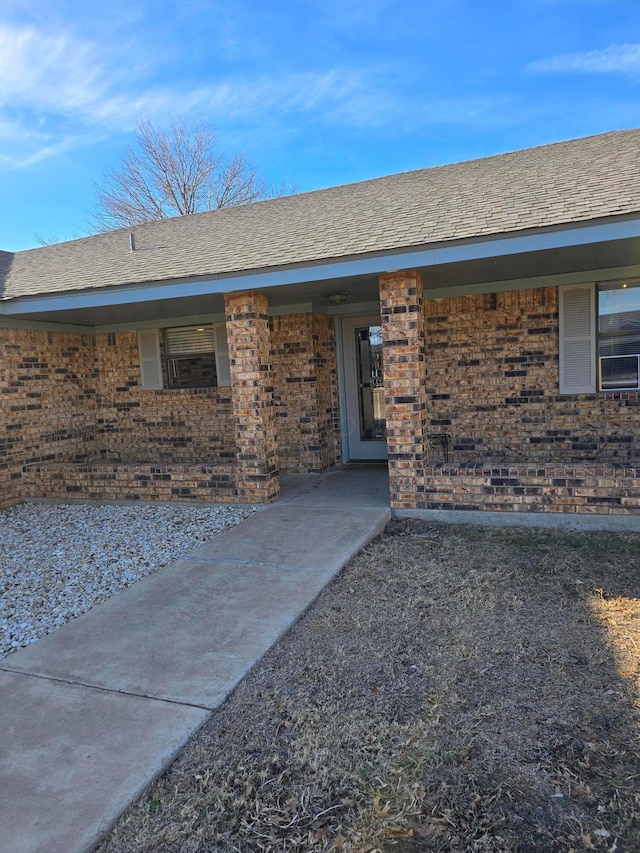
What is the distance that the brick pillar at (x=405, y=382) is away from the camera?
5566 mm

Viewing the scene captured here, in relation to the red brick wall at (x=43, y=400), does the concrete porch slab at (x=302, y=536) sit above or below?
below

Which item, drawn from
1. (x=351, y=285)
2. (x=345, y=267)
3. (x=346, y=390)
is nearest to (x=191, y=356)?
(x=346, y=390)

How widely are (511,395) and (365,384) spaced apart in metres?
2.28

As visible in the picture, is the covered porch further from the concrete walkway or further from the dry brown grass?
the dry brown grass

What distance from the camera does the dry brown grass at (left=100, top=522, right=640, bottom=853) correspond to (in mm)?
1961

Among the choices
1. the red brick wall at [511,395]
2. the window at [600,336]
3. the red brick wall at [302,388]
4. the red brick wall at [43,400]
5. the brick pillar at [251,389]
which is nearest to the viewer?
the brick pillar at [251,389]

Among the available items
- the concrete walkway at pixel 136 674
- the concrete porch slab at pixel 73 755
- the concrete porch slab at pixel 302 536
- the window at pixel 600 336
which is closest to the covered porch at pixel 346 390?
the window at pixel 600 336

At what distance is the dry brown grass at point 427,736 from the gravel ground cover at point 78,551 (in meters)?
1.74

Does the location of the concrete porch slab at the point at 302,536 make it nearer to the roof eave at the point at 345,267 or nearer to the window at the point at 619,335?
the roof eave at the point at 345,267

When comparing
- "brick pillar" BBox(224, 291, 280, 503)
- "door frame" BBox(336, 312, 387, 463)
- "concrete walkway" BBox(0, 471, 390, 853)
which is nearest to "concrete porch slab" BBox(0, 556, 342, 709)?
"concrete walkway" BBox(0, 471, 390, 853)

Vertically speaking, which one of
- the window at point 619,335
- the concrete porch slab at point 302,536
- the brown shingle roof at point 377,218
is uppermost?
the brown shingle roof at point 377,218

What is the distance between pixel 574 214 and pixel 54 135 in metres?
16.3

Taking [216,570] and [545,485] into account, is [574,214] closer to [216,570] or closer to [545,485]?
[545,485]

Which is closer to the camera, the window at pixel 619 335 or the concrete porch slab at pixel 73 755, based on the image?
the concrete porch slab at pixel 73 755
